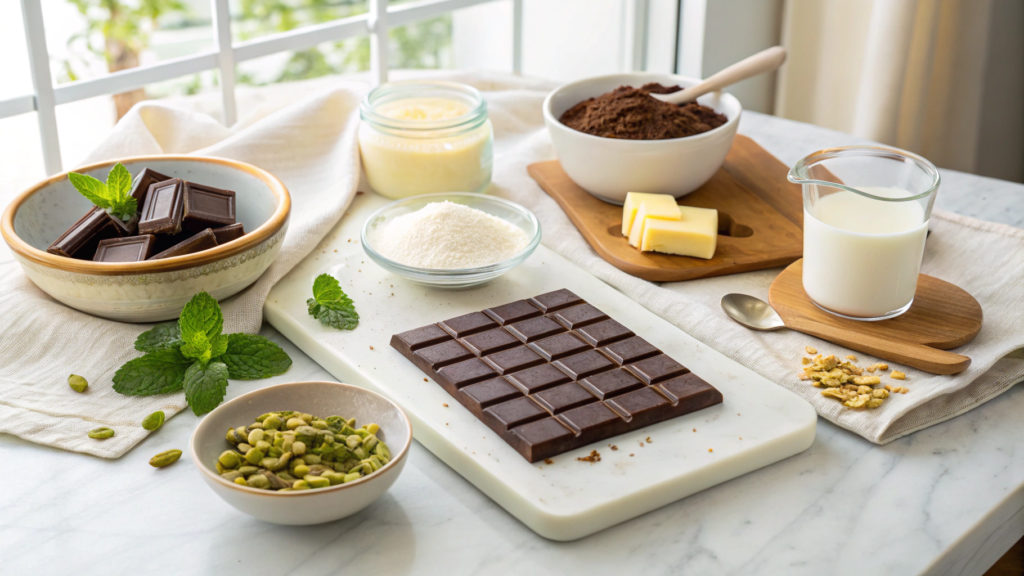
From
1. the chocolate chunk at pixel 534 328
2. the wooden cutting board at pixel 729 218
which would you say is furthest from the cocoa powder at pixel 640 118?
the chocolate chunk at pixel 534 328

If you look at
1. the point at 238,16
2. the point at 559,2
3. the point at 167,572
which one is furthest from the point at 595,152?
the point at 238,16

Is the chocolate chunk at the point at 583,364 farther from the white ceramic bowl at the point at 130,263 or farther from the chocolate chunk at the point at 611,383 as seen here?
the white ceramic bowl at the point at 130,263

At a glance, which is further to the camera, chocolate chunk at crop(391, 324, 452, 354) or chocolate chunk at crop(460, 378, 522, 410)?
chocolate chunk at crop(391, 324, 452, 354)

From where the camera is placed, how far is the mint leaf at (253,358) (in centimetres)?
112

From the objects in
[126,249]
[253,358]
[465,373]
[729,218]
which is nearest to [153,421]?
[253,358]

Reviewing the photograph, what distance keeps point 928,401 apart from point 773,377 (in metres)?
0.18

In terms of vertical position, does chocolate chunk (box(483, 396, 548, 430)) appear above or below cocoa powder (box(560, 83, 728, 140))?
below

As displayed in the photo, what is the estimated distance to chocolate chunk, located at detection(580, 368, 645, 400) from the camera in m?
1.02

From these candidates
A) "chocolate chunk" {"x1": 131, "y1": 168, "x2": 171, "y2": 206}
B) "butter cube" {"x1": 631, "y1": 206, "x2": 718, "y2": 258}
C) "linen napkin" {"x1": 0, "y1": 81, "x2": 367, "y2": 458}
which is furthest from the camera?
"butter cube" {"x1": 631, "y1": 206, "x2": 718, "y2": 258}

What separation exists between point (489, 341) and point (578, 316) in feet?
0.46

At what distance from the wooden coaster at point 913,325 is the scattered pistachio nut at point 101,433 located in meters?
0.89

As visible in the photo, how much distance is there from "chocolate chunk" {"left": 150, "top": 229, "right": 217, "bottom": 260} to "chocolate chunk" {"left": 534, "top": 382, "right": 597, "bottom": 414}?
51 centimetres

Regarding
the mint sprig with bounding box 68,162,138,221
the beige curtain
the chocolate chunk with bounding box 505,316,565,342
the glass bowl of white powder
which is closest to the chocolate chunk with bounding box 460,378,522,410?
the chocolate chunk with bounding box 505,316,565,342

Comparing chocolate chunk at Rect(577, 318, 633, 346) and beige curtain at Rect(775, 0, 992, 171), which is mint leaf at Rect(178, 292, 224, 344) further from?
beige curtain at Rect(775, 0, 992, 171)
